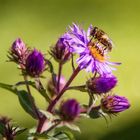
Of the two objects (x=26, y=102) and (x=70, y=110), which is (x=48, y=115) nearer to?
(x=70, y=110)

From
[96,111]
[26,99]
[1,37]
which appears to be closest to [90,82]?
[96,111]

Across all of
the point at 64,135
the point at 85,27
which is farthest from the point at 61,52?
the point at 85,27

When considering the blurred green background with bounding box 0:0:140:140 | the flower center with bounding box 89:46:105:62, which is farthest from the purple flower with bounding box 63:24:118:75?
the blurred green background with bounding box 0:0:140:140

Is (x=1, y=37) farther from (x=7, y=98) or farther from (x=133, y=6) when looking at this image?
(x=133, y=6)

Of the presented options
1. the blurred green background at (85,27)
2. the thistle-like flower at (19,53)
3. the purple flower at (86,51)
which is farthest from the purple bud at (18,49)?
the blurred green background at (85,27)

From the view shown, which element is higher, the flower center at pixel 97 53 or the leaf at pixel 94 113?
the flower center at pixel 97 53

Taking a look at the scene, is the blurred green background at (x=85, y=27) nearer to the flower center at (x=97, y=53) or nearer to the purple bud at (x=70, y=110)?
the flower center at (x=97, y=53)

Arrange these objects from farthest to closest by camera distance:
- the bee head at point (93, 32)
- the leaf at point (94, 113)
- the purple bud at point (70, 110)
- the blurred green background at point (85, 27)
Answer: the blurred green background at point (85, 27) → the bee head at point (93, 32) → the leaf at point (94, 113) → the purple bud at point (70, 110)
